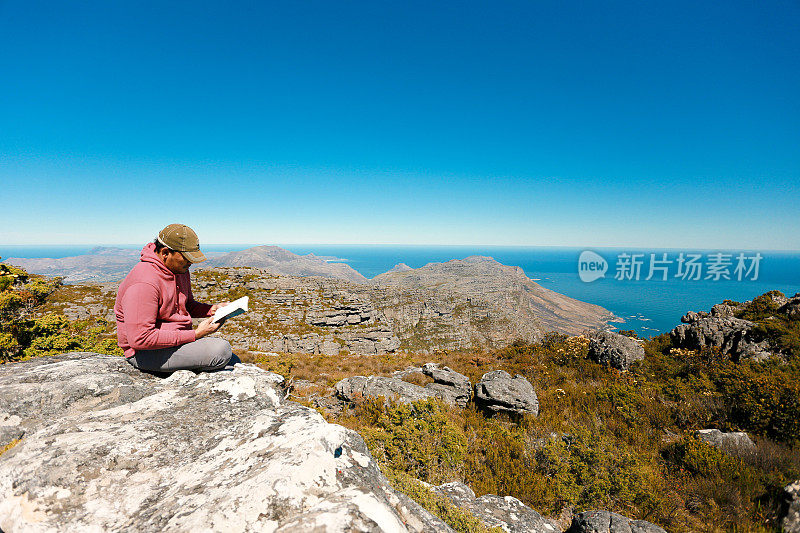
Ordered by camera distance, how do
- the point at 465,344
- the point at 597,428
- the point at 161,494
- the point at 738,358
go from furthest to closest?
the point at 465,344
the point at 738,358
the point at 597,428
the point at 161,494

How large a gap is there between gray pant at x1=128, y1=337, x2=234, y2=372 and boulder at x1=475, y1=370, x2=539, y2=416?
27.0 feet

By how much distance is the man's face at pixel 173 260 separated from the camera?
3.71m

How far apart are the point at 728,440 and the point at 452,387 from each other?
282 inches

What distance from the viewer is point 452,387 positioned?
10977 millimetres

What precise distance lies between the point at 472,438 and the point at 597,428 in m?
3.64

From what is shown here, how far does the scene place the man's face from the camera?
146 inches

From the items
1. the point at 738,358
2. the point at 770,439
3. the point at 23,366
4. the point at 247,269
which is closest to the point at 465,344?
the point at 247,269

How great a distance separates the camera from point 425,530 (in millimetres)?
2082

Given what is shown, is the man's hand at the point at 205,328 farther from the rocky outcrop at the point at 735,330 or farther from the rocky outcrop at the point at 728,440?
the rocky outcrop at the point at 735,330

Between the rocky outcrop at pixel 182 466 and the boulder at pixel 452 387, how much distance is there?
8.02 m

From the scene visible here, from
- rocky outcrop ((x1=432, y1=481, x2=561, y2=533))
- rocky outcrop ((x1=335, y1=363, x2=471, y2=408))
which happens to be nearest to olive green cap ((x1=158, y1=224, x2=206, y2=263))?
rocky outcrop ((x1=432, y1=481, x2=561, y2=533))

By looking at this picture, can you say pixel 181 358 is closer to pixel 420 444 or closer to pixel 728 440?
pixel 420 444

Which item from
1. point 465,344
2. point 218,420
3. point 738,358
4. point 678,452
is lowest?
point 465,344

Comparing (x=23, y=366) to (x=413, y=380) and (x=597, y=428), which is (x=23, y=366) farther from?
(x=597, y=428)
